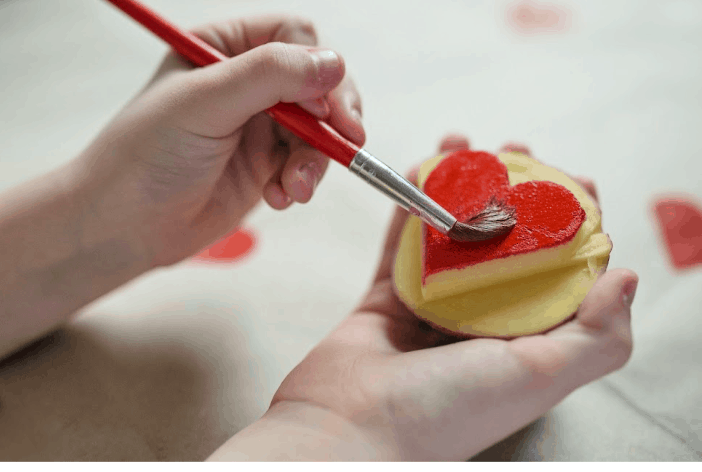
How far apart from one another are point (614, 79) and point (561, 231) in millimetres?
427

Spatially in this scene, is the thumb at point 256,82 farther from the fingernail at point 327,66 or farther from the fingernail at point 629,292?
the fingernail at point 629,292

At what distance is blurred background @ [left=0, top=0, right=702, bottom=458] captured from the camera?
594 mm

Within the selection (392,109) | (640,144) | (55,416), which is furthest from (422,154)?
(55,416)

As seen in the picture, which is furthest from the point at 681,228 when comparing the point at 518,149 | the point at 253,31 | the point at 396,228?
the point at 253,31

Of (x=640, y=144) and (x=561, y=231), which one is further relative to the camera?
(x=640, y=144)

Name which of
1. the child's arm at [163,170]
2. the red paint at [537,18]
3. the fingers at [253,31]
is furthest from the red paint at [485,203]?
the red paint at [537,18]

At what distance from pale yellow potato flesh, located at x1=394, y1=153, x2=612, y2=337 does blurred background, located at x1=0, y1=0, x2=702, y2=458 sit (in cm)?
2

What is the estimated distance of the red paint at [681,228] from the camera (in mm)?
551

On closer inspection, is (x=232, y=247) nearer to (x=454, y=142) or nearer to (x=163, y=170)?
(x=163, y=170)

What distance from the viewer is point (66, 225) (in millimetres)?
586

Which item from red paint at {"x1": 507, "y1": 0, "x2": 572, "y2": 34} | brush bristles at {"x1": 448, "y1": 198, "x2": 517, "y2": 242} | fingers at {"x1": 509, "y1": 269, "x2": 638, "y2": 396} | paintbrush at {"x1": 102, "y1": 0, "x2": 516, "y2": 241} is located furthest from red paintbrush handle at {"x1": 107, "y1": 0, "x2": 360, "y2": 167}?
red paint at {"x1": 507, "y1": 0, "x2": 572, "y2": 34}

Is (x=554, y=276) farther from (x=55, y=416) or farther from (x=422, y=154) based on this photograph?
(x=55, y=416)

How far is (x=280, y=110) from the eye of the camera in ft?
1.73

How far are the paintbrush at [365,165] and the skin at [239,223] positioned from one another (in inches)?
0.9
